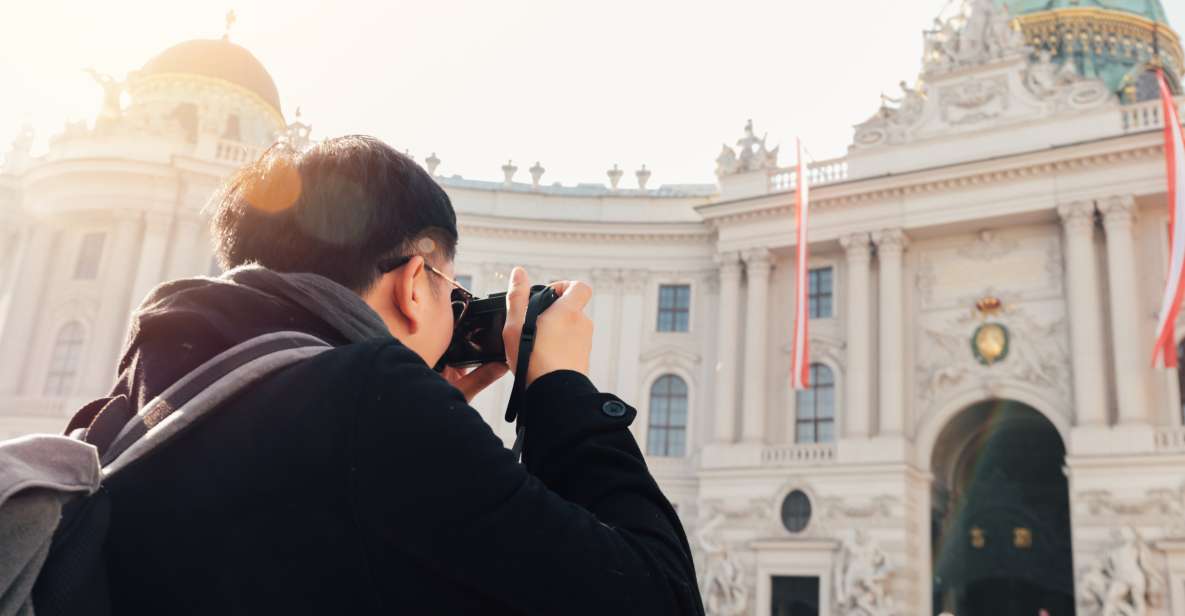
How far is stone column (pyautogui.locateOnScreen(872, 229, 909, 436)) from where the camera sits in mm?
27516

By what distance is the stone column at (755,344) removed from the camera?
29453 mm

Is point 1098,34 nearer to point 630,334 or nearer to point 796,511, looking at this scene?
point 630,334

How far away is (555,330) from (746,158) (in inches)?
1228

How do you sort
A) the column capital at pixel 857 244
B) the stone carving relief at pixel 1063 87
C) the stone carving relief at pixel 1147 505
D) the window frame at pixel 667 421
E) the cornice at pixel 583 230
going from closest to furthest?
the stone carving relief at pixel 1147 505 → the stone carving relief at pixel 1063 87 → the column capital at pixel 857 244 → the window frame at pixel 667 421 → the cornice at pixel 583 230

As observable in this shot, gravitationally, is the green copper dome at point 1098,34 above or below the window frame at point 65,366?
above

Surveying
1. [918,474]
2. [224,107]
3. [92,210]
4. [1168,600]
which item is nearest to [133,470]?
[1168,600]

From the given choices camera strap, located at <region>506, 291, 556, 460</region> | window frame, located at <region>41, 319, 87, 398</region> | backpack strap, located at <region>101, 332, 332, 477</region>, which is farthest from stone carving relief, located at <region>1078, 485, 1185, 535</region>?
window frame, located at <region>41, 319, 87, 398</region>

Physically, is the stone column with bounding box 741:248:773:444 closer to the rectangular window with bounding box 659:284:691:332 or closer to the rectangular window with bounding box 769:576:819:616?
the rectangular window with bounding box 659:284:691:332

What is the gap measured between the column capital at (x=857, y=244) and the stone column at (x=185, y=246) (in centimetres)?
1924

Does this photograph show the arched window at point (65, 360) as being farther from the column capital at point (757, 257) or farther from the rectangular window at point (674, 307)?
the column capital at point (757, 257)

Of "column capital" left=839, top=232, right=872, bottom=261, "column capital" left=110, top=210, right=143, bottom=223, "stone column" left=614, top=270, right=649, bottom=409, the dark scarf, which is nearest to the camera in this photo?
the dark scarf

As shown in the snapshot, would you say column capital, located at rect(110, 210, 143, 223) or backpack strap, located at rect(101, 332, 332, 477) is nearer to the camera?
backpack strap, located at rect(101, 332, 332, 477)

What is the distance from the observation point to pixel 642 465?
1578 mm

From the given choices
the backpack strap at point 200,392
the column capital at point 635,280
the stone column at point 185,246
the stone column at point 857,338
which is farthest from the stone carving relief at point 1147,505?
the stone column at point 185,246
